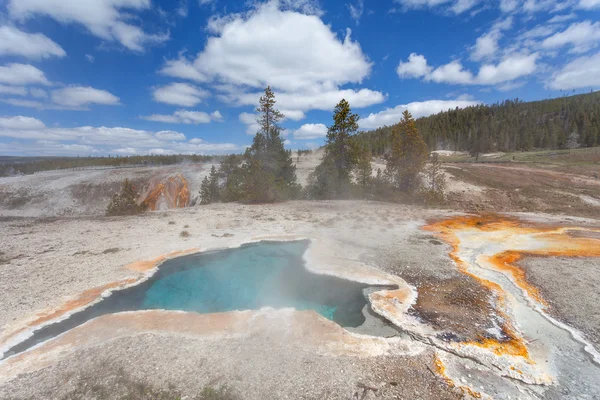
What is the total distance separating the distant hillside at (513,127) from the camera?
6650cm

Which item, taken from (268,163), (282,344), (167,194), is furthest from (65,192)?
(282,344)

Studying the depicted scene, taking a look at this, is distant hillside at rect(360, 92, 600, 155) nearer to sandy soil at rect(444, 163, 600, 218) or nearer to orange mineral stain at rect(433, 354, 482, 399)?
sandy soil at rect(444, 163, 600, 218)

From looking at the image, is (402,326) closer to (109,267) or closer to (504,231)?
(109,267)

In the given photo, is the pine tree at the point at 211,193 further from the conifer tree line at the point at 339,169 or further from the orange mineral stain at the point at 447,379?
the orange mineral stain at the point at 447,379

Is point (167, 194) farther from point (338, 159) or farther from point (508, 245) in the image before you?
point (508, 245)

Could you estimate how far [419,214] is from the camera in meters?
18.1

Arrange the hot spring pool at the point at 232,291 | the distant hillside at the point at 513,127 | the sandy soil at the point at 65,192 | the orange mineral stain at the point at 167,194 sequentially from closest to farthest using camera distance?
the hot spring pool at the point at 232,291
the orange mineral stain at the point at 167,194
the sandy soil at the point at 65,192
the distant hillside at the point at 513,127

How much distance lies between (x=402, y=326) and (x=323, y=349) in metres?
2.14

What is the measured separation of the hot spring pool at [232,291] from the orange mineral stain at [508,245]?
334 centimetres

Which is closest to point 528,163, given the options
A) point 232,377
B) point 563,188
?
point 563,188

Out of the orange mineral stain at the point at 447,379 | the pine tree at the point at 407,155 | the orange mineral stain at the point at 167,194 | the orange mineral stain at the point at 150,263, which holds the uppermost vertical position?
the pine tree at the point at 407,155

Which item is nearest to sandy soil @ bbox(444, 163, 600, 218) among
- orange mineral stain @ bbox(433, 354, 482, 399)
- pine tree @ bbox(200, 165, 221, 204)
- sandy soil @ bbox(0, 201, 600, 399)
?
sandy soil @ bbox(0, 201, 600, 399)

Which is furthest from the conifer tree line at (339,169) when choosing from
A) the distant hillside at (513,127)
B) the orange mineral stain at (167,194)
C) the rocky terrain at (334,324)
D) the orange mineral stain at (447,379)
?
the distant hillside at (513,127)

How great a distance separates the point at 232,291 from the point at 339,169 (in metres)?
17.0
